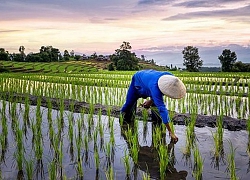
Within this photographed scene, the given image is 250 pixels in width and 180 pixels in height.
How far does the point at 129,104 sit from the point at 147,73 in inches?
35.7

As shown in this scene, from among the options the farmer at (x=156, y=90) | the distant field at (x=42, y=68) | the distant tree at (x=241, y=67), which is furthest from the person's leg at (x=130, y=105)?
the distant field at (x=42, y=68)

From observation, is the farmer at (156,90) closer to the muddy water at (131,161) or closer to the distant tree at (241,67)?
the muddy water at (131,161)

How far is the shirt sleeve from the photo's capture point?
4.08m

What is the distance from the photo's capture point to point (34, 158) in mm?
3914

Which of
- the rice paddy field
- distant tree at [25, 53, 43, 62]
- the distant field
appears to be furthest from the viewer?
distant tree at [25, 53, 43, 62]

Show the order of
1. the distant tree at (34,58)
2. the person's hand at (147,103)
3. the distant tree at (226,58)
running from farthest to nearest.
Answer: the distant tree at (34,58)
the distant tree at (226,58)
the person's hand at (147,103)


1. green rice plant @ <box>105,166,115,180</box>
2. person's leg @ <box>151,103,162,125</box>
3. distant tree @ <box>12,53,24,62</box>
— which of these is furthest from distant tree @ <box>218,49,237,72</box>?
green rice plant @ <box>105,166,115,180</box>

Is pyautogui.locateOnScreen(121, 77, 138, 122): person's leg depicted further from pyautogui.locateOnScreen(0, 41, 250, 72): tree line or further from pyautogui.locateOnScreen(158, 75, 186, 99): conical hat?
pyautogui.locateOnScreen(0, 41, 250, 72): tree line

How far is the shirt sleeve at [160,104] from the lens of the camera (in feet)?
13.4

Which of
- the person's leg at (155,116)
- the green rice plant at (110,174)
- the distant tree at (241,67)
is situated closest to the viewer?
the green rice plant at (110,174)

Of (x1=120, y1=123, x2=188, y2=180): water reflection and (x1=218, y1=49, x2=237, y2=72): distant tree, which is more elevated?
(x1=218, y1=49, x2=237, y2=72): distant tree

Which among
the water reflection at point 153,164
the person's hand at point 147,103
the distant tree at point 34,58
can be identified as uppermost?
the distant tree at point 34,58

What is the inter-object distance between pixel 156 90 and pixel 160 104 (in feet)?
0.74

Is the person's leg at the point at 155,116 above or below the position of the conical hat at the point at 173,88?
below
